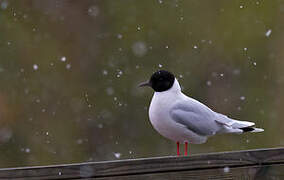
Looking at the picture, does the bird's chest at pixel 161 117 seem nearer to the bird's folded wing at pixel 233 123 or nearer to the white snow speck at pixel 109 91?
the bird's folded wing at pixel 233 123

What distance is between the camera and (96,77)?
7250mm

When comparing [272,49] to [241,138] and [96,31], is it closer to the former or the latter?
[241,138]

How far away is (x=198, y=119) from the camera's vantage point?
3.05 meters

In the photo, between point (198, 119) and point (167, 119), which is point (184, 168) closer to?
point (167, 119)

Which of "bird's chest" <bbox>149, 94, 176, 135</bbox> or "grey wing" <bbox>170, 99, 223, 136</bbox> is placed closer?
"bird's chest" <bbox>149, 94, 176, 135</bbox>

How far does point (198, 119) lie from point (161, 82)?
226 millimetres

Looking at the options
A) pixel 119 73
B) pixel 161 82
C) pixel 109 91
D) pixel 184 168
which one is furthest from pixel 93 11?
pixel 184 168

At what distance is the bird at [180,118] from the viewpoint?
2.93m

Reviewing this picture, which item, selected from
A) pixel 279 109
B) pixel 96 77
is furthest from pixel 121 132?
pixel 279 109

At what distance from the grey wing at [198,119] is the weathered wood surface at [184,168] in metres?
1.01

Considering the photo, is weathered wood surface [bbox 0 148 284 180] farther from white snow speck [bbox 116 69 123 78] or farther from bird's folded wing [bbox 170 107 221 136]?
white snow speck [bbox 116 69 123 78]

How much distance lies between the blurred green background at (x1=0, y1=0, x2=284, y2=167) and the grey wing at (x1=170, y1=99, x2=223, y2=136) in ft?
11.7

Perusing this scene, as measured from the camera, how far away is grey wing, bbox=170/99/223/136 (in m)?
3.01

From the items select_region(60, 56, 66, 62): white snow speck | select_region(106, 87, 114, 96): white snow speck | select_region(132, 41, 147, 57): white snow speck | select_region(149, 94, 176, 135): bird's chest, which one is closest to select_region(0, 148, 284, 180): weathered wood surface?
select_region(149, 94, 176, 135): bird's chest
